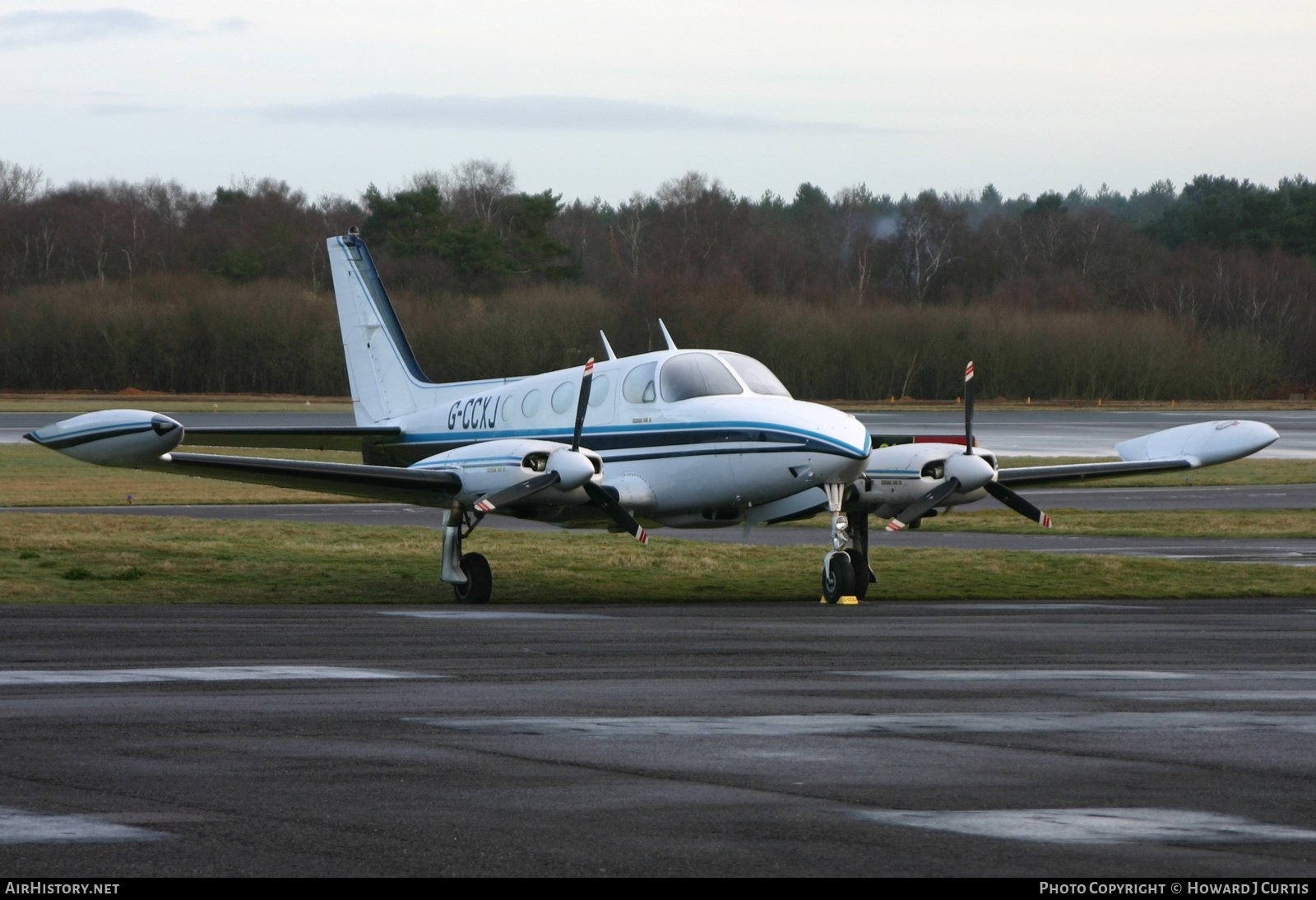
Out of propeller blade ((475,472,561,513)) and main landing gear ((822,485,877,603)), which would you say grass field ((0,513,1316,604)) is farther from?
propeller blade ((475,472,561,513))

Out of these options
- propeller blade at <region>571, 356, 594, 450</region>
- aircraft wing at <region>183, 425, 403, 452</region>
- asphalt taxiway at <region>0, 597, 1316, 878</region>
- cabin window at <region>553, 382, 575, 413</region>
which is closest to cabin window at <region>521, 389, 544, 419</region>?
cabin window at <region>553, 382, 575, 413</region>

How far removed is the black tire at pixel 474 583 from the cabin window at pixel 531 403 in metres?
2.31

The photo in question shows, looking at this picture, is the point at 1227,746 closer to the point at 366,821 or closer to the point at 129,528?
the point at 366,821

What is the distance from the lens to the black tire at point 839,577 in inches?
756

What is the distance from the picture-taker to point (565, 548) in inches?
1048

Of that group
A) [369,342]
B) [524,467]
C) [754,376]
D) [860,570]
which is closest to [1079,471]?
[860,570]

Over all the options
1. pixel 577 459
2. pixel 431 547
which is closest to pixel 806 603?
pixel 577 459

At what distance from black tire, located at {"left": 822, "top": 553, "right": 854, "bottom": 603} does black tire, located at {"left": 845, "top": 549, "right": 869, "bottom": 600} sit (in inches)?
20.2

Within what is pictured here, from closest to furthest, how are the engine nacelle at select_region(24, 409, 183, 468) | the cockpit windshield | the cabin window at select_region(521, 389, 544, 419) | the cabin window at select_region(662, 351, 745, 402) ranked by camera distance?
the engine nacelle at select_region(24, 409, 183, 468), the cabin window at select_region(662, 351, 745, 402), the cockpit windshield, the cabin window at select_region(521, 389, 544, 419)

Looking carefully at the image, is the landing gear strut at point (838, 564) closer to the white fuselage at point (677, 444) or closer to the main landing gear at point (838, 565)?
the main landing gear at point (838, 565)

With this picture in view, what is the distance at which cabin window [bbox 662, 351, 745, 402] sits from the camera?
782 inches

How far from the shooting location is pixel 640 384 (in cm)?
2023

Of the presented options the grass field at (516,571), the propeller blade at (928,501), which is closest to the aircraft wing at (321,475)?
the grass field at (516,571)

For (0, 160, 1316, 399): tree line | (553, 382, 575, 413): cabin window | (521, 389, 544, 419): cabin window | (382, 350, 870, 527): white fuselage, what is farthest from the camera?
(0, 160, 1316, 399): tree line
